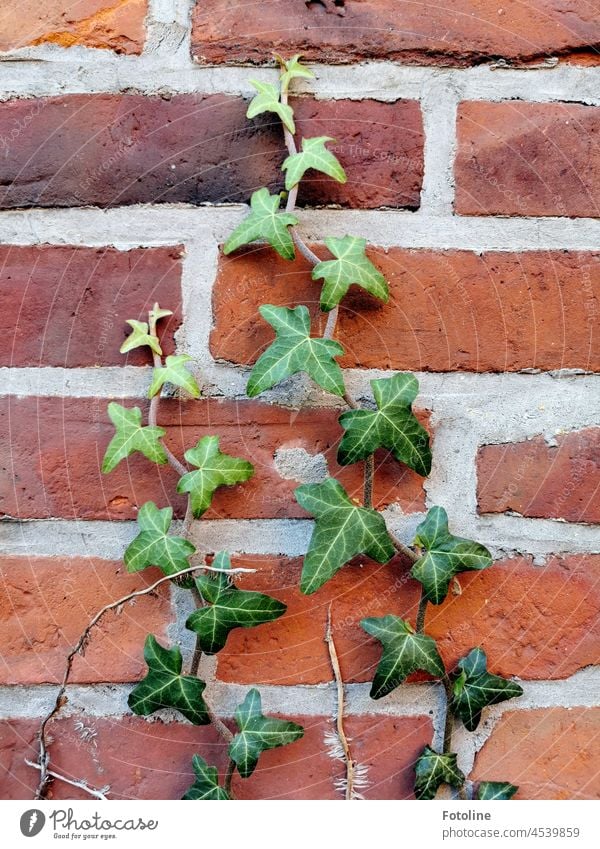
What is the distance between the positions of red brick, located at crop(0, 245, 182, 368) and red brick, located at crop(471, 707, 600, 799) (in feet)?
1.03

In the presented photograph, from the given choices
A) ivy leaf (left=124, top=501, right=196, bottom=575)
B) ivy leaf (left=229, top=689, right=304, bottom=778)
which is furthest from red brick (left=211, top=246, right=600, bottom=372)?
ivy leaf (left=229, top=689, right=304, bottom=778)

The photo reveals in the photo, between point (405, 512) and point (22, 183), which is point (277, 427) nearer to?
point (405, 512)

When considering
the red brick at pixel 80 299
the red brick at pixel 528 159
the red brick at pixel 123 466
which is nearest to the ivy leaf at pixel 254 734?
the red brick at pixel 123 466

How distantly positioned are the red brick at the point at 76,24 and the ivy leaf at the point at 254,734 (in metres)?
0.39

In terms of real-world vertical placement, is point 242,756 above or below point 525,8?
below

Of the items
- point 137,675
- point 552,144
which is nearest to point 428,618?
point 137,675

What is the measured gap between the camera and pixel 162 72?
42cm

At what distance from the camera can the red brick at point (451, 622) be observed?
0.44 meters

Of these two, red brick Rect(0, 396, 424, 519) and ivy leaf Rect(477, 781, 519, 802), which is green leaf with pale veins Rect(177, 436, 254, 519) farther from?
ivy leaf Rect(477, 781, 519, 802)

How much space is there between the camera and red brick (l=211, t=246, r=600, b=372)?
0.43m

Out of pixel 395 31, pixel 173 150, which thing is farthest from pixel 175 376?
pixel 395 31

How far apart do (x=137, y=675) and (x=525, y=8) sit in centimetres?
46

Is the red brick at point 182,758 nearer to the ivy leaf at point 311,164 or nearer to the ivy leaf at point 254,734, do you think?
the ivy leaf at point 254,734

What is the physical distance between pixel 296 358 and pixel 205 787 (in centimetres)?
26
